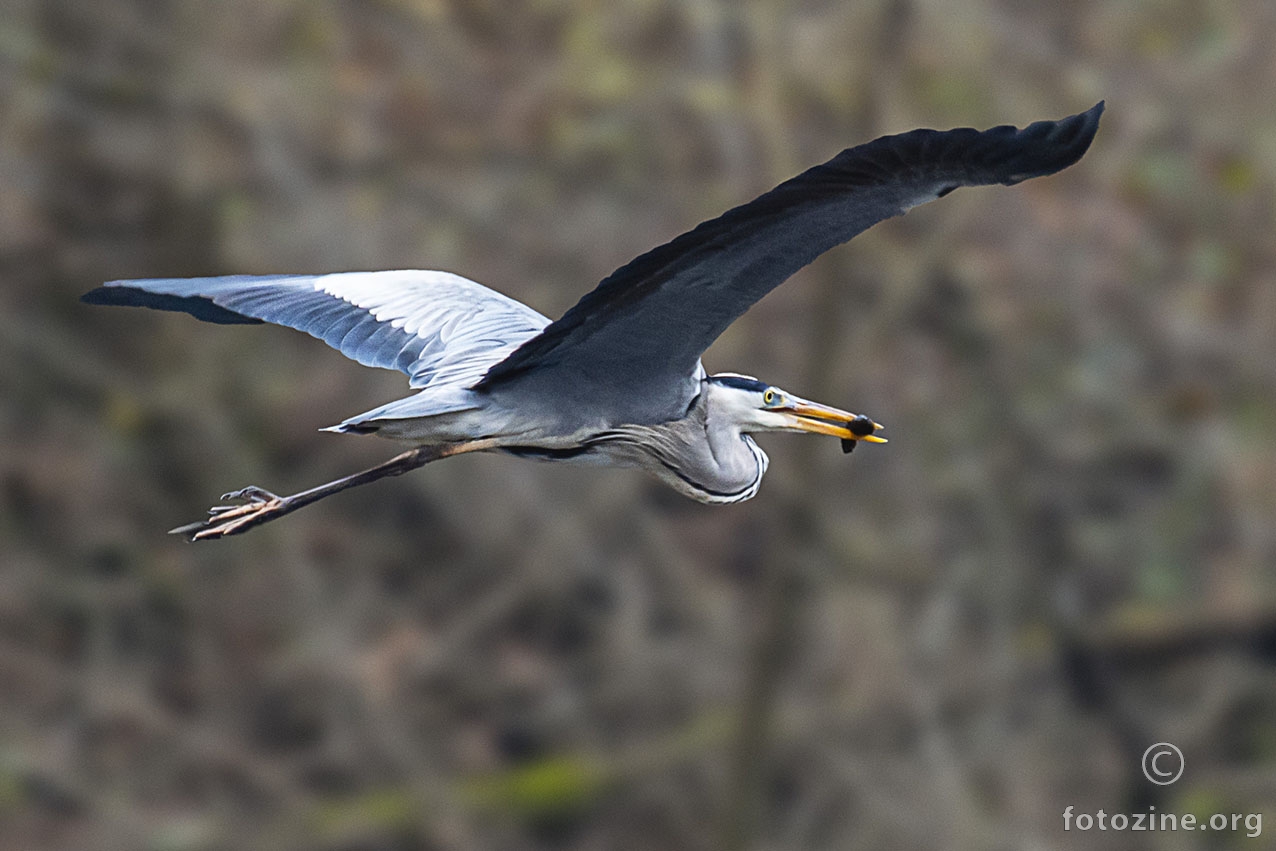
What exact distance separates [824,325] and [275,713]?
4.07 meters

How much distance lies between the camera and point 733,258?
3875 mm

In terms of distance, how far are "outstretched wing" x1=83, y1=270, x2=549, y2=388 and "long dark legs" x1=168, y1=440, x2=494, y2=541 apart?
0.18 m

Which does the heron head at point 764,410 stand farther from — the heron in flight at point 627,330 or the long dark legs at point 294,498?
the long dark legs at point 294,498

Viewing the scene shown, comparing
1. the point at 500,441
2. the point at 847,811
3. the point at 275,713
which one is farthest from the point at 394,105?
the point at 500,441

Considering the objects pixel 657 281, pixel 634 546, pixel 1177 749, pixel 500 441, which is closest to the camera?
pixel 657 281

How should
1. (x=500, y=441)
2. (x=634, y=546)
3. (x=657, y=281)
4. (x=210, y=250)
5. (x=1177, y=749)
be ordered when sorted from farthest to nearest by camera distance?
(x=1177, y=749)
(x=634, y=546)
(x=210, y=250)
(x=500, y=441)
(x=657, y=281)

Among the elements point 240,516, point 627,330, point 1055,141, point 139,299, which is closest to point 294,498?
point 240,516

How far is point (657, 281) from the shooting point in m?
3.90

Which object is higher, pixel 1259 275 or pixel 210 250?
pixel 1259 275

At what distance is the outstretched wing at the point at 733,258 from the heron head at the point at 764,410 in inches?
8.7

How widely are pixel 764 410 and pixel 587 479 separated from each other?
630 cm

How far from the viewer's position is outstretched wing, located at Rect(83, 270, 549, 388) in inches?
178

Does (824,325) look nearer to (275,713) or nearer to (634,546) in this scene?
(634,546)

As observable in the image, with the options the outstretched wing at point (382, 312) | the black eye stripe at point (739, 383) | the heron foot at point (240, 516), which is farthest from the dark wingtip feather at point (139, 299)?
the black eye stripe at point (739, 383)
